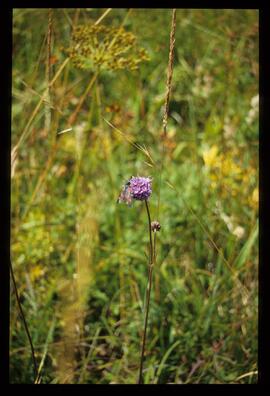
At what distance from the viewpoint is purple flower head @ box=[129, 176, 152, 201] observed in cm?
121

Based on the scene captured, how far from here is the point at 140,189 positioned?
1208 mm

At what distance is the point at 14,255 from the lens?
2.04 m

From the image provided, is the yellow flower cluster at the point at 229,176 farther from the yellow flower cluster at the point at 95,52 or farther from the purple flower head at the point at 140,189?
the purple flower head at the point at 140,189

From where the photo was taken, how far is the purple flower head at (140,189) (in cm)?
121

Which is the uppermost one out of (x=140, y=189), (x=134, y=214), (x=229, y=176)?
(x=140, y=189)

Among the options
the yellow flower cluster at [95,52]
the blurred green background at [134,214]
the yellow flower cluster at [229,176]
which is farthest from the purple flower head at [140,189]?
the yellow flower cluster at [229,176]

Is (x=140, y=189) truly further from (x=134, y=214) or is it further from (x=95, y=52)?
(x=134, y=214)

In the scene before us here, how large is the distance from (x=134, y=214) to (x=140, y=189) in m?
0.98

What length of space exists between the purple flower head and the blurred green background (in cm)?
10

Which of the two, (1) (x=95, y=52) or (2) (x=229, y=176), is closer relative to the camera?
(1) (x=95, y=52)

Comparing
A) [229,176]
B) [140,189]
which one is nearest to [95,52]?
[140,189]

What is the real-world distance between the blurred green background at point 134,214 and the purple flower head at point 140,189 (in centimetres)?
10
